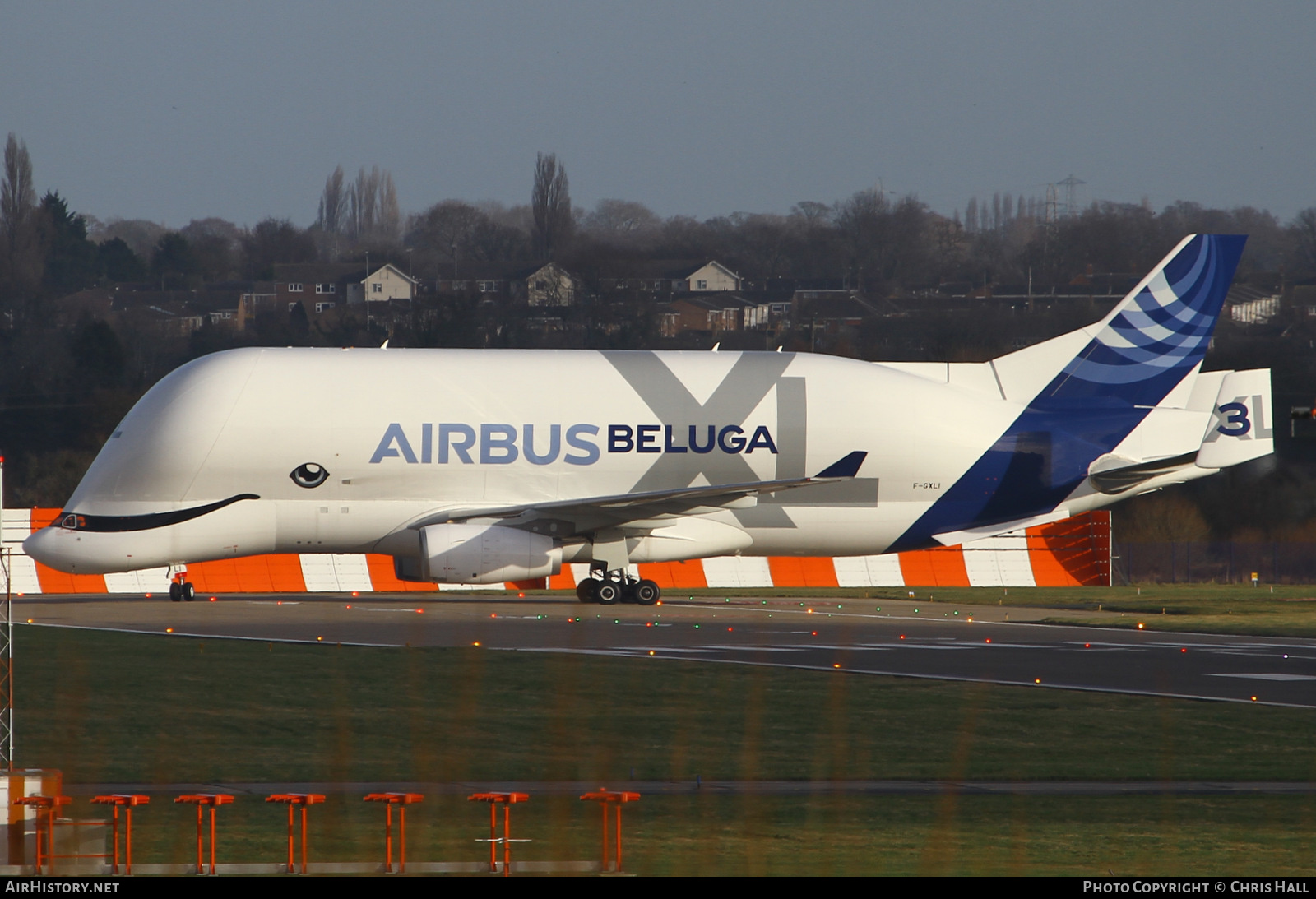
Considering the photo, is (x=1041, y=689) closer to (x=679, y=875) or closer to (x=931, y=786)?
(x=931, y=786)

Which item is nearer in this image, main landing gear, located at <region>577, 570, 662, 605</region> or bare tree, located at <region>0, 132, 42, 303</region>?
main landing gear, located at <region>577, 570, 662, 605</region>

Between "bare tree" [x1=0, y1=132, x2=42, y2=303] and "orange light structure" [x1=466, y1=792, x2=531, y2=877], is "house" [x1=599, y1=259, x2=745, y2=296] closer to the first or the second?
"bare tree" [x1=0, y1=132, x2=42, y2=303]

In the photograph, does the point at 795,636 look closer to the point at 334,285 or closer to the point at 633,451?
the point at 633,451

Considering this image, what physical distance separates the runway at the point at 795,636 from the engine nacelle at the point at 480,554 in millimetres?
780

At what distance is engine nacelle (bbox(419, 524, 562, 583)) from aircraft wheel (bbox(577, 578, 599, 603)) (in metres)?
2.10

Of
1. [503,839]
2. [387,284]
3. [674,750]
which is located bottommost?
[674,750]

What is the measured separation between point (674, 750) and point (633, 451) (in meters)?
18.4

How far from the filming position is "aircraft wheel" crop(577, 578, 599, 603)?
34.2 m

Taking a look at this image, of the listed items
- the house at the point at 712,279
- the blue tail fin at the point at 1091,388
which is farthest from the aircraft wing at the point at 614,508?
Result: the house at the point at 712,279

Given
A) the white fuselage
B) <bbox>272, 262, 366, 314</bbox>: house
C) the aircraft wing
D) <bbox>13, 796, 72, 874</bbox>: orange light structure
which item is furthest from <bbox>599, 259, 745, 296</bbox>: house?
<bbox>13, 796, 72, 874</bbox>: orange light structure

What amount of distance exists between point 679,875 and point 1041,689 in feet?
36.2

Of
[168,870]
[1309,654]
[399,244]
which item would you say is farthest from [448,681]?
[399,244]

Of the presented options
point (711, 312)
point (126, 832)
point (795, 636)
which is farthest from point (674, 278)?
point (126, 832)

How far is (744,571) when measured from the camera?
141 feet
